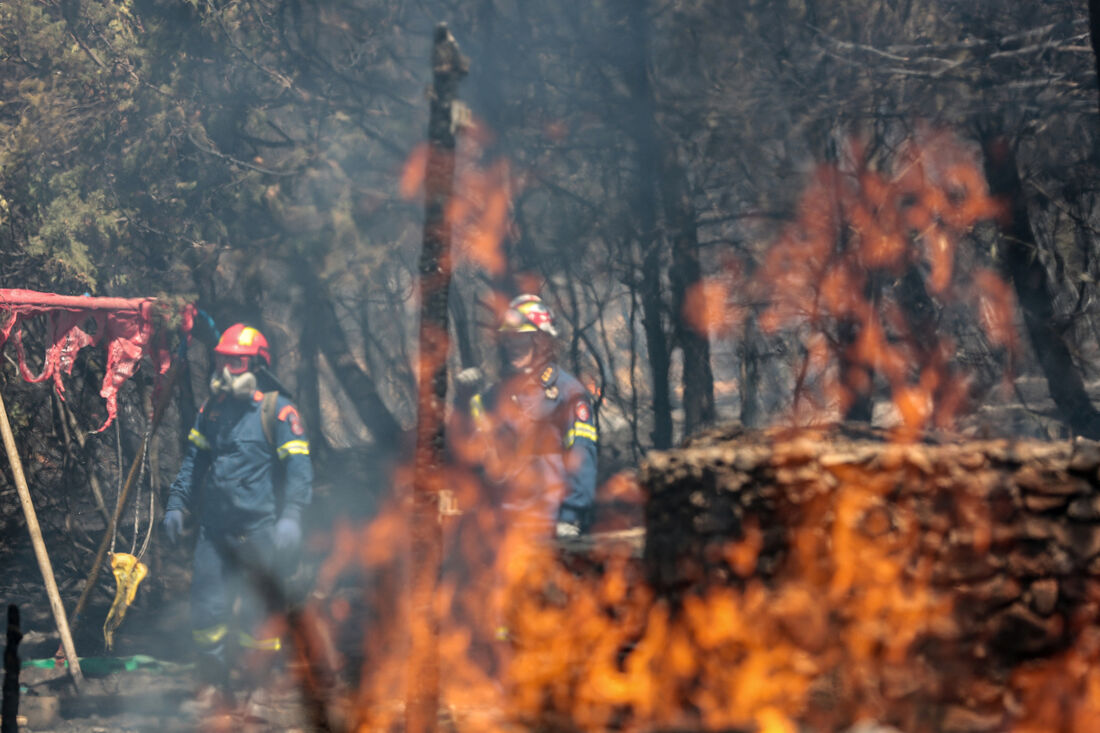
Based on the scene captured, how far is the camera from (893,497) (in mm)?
4453

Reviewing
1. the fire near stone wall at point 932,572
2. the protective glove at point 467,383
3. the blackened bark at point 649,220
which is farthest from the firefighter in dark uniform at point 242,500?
the fire near stone wall at point 932,572

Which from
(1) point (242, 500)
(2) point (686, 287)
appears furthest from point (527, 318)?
(1) point (242, 500)

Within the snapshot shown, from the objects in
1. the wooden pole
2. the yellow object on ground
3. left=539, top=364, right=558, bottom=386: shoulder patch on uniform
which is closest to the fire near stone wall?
left=539, top=364, right=558, bottom=386: shoulder patch on uniform

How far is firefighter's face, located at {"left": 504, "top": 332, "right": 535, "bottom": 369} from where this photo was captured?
7.91m

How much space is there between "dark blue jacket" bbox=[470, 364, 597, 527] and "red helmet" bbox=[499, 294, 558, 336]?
340 mm

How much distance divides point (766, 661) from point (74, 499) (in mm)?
8266

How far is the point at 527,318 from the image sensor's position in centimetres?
789

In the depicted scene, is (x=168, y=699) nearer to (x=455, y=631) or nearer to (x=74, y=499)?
(x=455, y=631)

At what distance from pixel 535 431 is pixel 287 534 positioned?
224 centimetres

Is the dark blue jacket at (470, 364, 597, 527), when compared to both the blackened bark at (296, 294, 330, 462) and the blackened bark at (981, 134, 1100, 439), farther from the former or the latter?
the blackened bark at (981, 134, 1100, 439)

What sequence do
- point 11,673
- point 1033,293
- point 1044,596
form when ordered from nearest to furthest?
point 1044,596, point 11,673, point 1033,293

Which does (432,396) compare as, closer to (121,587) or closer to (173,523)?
(173,523)

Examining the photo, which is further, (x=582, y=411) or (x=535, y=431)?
(x=535, y=431)

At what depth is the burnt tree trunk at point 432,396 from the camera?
16.8 ft
